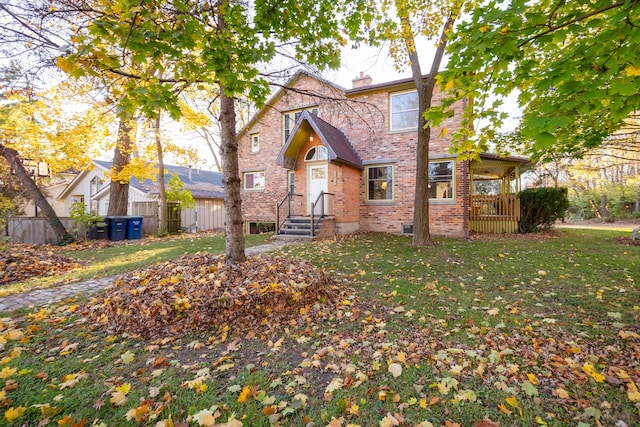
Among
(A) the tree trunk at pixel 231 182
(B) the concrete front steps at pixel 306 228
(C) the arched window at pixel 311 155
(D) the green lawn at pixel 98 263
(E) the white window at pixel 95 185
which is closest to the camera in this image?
(A) the tree trunk at pixel 231 182

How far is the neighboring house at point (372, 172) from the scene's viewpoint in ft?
36.1

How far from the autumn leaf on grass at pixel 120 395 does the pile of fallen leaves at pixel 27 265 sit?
5875 mm

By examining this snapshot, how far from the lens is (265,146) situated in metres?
14.6

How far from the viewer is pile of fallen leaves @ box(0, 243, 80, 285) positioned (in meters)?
6.05

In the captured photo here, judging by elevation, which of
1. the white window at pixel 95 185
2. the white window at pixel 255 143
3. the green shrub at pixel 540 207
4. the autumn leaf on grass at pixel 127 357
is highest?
the white window at pixel 255 143

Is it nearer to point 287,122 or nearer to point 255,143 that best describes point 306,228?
point 287,122

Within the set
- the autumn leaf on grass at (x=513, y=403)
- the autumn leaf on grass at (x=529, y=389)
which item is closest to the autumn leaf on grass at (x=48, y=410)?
the autumn leaf on grass at (x=513, y=403)

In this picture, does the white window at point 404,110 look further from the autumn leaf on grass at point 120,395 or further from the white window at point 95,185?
the white window at point 95,185

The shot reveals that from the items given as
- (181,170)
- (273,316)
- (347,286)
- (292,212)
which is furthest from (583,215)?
(181,170)

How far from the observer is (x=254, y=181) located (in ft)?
49.0

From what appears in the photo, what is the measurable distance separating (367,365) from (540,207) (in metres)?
13.4

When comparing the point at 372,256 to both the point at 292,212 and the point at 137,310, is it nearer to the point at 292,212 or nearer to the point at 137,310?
the point at 137,310

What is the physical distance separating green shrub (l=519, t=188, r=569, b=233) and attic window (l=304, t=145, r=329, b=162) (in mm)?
9190

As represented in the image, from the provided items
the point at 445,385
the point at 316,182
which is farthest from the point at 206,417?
the point at 316,182
